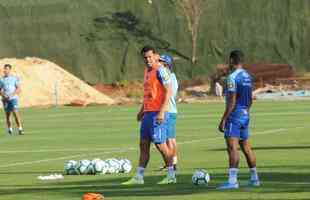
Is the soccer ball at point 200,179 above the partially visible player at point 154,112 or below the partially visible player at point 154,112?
below

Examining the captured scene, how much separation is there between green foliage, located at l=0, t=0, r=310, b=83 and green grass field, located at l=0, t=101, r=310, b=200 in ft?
106

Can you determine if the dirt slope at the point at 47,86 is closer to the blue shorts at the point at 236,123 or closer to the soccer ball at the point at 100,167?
the soccer ball at the point at 100,167

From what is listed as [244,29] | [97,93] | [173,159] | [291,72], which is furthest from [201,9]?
[173,159]

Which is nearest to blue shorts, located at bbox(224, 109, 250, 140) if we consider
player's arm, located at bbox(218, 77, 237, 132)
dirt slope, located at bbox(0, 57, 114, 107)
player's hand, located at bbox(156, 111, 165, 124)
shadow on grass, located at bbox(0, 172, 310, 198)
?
player's arm, located at bbox(218, 77, 237, 132)

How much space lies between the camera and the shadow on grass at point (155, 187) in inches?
683

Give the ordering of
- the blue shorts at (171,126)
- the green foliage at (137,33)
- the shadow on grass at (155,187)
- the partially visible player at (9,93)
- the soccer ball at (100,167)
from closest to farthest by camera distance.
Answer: the shadow on grass at (155,187), the blue shorts at (171,126), the soccer ball at (100,167), the partially visible player at (9,93), the green foliage at (137,33)

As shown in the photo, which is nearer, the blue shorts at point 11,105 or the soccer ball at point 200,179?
the soccer ball at point 200,179

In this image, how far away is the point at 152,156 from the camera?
25.7m

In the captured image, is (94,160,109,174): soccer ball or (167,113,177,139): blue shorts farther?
(94,160,109,174): soccer ball

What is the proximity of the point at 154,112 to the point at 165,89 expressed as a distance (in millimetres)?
401

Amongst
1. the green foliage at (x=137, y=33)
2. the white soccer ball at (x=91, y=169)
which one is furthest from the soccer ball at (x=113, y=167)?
the green foliage at (x=137, y=33)

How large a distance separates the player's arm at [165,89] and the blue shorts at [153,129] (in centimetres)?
12

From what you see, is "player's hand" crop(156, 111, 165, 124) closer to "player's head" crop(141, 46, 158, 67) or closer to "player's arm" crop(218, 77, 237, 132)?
"player's head" crop(141, 46, 158, 67)

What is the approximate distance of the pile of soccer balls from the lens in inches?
832
